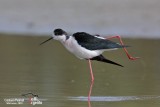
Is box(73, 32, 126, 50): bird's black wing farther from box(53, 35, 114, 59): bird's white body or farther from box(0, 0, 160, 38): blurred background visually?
box(0, 0, 160, 38): blurred background

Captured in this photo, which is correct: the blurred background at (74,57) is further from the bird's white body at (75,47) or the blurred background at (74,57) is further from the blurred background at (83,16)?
the bird's white body at (75,47)

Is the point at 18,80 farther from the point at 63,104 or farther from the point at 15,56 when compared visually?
the point at 15,56

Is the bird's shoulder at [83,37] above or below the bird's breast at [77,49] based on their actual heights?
above

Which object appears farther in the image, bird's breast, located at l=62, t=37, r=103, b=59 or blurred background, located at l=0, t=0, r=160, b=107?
bird's breast, located at l=62, t=37, r=103, b=59

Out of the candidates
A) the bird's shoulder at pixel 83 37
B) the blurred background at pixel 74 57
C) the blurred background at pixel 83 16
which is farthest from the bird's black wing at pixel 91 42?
the blurred background at pixel 83 16

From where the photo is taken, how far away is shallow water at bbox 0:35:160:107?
9406mm

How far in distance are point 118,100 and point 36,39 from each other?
796 centimetres

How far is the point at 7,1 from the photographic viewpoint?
1941 cm

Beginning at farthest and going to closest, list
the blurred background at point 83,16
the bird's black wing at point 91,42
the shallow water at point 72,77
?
the blurred background at point 83,16 < the bird's black wing at point 91,42 < the shallow water at point 72,77

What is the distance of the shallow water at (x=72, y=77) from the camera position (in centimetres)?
941

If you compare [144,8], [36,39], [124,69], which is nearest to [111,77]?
[124,69]

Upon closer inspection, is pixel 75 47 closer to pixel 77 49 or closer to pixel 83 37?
pixel 77 49

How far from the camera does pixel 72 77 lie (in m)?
11.6

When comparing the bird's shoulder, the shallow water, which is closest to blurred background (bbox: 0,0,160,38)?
the shallow water
